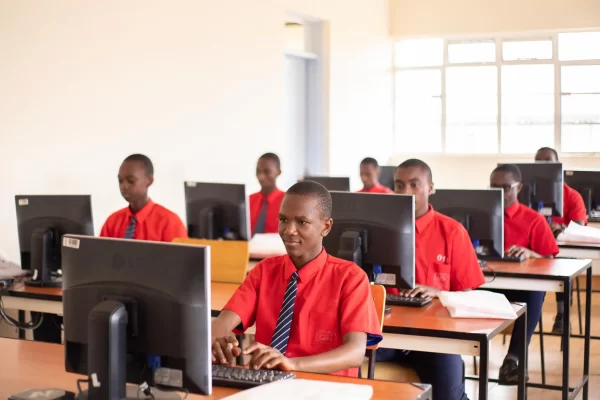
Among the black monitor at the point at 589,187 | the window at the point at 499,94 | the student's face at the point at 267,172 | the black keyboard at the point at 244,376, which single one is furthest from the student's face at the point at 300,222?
the window at the point at 499,94

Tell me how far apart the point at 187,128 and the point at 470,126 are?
4353 mm

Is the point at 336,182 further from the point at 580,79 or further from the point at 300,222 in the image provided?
the point at 580,79

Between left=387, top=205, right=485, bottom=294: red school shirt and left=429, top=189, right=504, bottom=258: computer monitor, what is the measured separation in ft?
1.93

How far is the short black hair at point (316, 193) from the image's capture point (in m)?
2.41

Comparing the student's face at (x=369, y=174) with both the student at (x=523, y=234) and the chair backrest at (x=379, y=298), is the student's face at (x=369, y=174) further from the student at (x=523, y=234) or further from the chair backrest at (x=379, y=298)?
the chair backrest at (x=379, y=298)

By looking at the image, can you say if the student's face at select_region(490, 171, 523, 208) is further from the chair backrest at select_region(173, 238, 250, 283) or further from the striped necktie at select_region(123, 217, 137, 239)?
the striped necktie at select_region(123, 217, 137, 239)

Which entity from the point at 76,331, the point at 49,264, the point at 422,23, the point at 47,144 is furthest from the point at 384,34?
the point at 76,331

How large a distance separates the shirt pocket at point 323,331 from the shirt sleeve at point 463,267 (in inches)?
46.2

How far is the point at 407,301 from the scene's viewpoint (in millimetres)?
3182

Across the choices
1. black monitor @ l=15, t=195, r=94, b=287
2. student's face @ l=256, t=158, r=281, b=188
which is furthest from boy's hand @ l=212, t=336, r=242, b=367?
student's face @ l=256, t=158, r=281, b=188

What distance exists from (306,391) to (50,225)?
2132 millimetres

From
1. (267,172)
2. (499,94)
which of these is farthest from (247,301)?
(499,94)

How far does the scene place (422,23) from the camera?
9.41 metres

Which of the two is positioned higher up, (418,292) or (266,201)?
(266,201)
